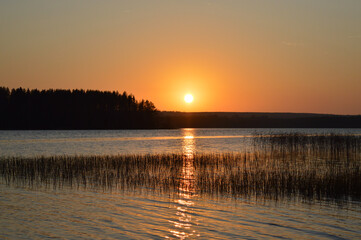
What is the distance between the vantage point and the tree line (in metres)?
110

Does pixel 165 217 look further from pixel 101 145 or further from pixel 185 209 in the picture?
pixel 101 145

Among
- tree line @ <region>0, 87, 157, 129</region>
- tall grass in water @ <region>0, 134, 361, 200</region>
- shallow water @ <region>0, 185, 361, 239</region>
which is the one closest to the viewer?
shallow water @ <region>0, 185, 361, 239</region>

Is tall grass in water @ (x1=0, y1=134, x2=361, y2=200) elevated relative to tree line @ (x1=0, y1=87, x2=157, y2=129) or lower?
lower

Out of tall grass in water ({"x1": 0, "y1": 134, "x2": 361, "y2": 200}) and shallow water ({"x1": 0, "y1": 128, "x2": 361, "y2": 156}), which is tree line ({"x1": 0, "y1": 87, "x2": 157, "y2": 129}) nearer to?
shallow water ({"x1": 0, "y1": 128, "x2": 361, "y2": 156})

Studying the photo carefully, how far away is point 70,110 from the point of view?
118188 mm

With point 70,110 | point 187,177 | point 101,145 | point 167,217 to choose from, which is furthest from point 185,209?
point 70,110

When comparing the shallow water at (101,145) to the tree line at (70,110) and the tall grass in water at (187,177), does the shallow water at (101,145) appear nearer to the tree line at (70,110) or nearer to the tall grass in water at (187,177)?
the tall grass in water at (187,177)

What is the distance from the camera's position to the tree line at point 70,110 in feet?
360

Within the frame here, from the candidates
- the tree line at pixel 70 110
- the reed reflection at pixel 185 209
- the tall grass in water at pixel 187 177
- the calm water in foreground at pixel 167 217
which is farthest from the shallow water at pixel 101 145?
the tree line at pixel 70 110

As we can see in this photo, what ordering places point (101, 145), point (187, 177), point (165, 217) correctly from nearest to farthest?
point (165, 217)
point (187, 177)
point (101, 145)

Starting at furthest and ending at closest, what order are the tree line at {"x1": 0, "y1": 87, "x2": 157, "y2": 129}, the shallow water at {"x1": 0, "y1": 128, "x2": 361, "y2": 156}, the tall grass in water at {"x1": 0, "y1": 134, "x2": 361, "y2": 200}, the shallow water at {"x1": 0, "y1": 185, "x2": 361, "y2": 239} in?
the tree line at {"x1": 0, "y1": 87, "x2": 157, "y2": 129}, the shallow water at {"x1": 0, "y1": 128, "x2": 361, "y2": 156}, the tall grass in water at {"x1": 0, "y1": 134, "x2": 361, "y2": 200}, the shallow water at {"x1": 0, "y1": 185, "x2": 361, "y2": 239}

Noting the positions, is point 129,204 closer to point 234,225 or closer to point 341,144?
point 234,225

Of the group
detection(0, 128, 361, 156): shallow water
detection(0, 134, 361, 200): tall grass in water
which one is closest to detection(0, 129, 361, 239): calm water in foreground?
detection(0, 134, 361, 200): tall grass in water

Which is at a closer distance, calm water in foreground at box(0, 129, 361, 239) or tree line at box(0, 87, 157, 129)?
calm water in foreground at box(0, 129, 361, 239)
